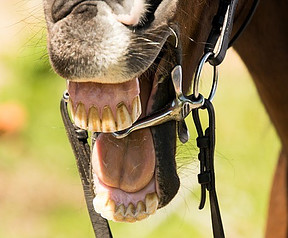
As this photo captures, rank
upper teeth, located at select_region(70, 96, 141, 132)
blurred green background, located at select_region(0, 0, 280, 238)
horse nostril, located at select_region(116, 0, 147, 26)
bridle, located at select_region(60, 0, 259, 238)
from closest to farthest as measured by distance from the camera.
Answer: horse nostril, located at select_region(116, 0, 147, 26) < upper teeth, located at select_region(70, 96, 141, 132) < bridle, located at select_region(60, 0, 259, 238) < blurred green background, located at select_region(0, 0, 280, 238)

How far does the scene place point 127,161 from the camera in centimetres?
200

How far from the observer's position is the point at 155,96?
1960 mm

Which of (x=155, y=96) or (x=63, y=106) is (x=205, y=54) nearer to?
(x=155, y=96)

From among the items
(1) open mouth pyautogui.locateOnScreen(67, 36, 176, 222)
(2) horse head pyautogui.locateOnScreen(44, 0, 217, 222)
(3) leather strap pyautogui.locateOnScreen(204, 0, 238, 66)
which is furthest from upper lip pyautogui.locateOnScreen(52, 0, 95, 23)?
(3) leather strap pyautogui.locateOnScreen(204, 0, 238, 66)

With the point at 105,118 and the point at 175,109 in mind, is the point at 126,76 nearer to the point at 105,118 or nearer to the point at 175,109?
the point at 105,118

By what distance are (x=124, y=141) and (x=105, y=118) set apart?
0.60 feet

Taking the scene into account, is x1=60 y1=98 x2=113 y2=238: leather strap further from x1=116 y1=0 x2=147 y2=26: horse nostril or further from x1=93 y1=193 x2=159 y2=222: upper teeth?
x1=116 y1=0 x2=147 y2=26: horse nostril

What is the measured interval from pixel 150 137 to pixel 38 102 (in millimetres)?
3536

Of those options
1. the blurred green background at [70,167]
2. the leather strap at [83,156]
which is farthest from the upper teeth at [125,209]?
the blurred green background at [70,167]

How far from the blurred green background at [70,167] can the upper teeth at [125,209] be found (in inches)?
73.3

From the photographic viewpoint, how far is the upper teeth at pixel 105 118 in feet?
6.04

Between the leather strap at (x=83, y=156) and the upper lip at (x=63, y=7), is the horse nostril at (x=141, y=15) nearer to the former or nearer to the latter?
the upper lip at (x=63, y=7)

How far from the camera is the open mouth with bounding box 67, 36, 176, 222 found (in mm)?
1849

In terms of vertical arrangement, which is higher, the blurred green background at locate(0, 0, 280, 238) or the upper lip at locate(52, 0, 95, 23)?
the upper lip at locate(52, 0, 95, 23)
